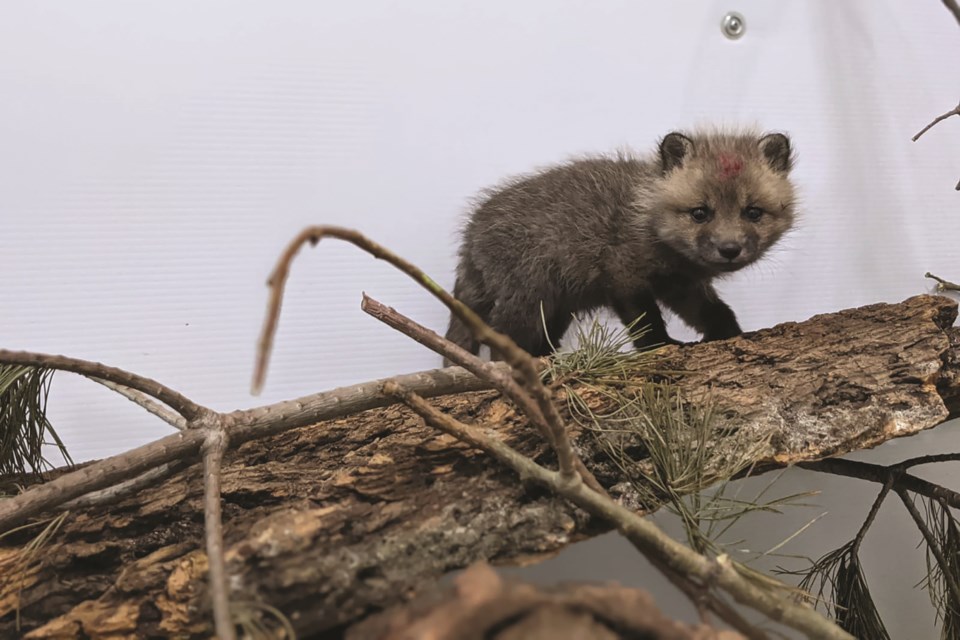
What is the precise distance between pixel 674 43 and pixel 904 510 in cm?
146

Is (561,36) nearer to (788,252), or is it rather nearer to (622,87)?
(622,87)

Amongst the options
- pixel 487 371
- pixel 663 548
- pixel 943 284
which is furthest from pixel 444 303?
pixel 943 284

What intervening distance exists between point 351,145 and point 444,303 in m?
1.19

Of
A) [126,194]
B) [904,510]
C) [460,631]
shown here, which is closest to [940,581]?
[904,510]

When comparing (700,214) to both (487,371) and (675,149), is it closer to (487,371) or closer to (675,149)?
(675,149)

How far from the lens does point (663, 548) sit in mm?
916

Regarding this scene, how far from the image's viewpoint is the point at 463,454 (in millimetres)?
1164

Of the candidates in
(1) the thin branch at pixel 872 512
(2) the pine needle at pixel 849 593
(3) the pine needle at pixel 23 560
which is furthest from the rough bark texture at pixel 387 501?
(2) the pine needle at pixel 849 593

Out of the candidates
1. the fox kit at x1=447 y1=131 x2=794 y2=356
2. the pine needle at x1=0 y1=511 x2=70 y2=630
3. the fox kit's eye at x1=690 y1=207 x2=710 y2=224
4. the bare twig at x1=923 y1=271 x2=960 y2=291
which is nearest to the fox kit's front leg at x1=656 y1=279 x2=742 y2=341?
the fox kit at x1=447 y1=131 x2=794 y2=356

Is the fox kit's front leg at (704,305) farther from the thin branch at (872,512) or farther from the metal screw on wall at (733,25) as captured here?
the metal screw on wall at (733,25)

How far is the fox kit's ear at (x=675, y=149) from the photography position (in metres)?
1.74

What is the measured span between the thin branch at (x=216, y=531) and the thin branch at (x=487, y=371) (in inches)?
13.7

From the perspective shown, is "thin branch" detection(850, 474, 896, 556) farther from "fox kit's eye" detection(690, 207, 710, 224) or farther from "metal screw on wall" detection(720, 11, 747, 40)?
"metal screw on wall" detection(720, 11, 747, 40)

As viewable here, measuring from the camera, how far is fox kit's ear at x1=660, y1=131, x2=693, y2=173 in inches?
68.7
